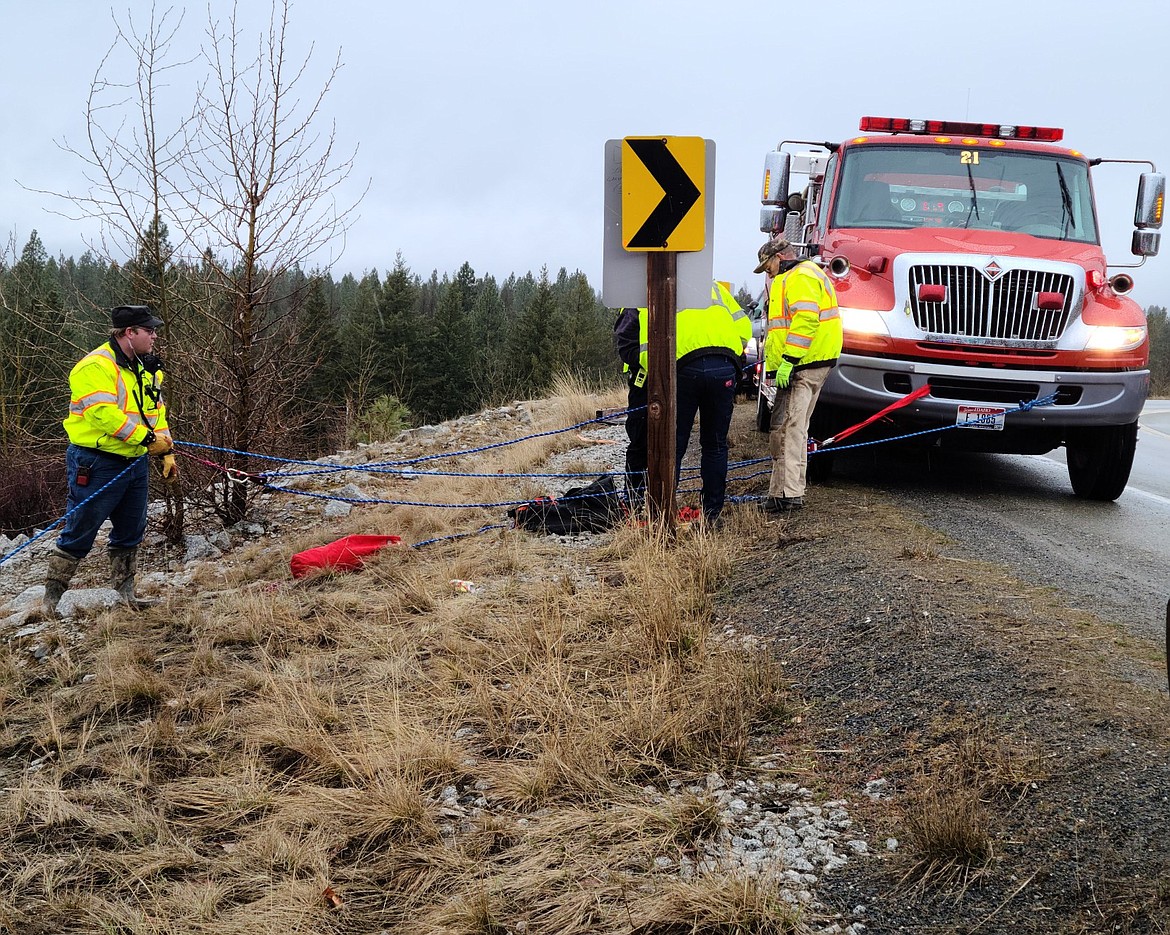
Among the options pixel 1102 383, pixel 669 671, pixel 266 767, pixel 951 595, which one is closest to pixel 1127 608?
pixel 951 595

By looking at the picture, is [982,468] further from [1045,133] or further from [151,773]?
[151,773]

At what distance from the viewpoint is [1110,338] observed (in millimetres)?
6492

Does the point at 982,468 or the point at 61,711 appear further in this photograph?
the point at 982,468

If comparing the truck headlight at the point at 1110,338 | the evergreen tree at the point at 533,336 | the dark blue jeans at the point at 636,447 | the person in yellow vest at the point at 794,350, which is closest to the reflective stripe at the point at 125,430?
the dark blue jeans at the point at 636,447

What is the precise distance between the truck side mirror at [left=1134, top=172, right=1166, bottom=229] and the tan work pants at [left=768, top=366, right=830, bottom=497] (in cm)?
338

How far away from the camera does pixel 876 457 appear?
859 cm

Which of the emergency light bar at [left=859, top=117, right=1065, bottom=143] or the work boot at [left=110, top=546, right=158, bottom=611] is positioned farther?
the emergency light bar at [left=859, top=117, right=1065, bottom=143]

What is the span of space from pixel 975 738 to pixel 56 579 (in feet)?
18.9

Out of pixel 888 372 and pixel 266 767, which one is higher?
pixel 888 372

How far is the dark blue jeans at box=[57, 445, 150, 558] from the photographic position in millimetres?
6055

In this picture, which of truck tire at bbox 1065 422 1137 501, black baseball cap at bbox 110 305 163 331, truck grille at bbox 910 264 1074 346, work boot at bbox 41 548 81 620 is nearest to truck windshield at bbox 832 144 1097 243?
truck grille at bbox 910 264 1074 346

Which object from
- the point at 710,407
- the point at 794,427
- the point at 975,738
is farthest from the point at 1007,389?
the point at 975,738

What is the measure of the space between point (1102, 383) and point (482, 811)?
18.0 feet

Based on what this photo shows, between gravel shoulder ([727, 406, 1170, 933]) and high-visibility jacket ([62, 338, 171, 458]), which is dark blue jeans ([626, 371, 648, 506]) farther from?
high-visibility jacket ([62, 338, 171, 458])
